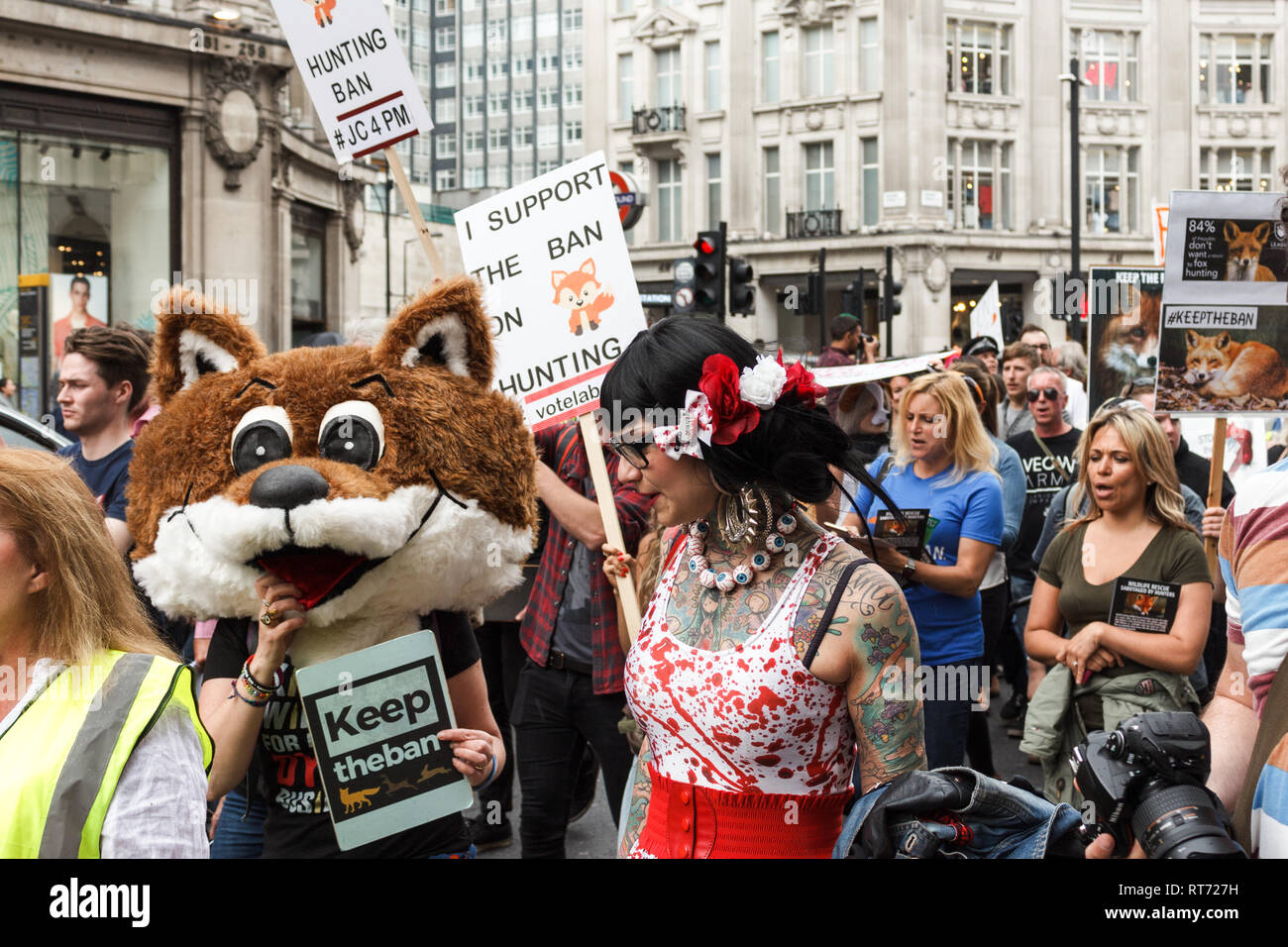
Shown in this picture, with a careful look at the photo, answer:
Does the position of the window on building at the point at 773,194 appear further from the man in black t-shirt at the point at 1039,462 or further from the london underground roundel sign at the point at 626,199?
the man in black t-shirt at the point at 1039,462

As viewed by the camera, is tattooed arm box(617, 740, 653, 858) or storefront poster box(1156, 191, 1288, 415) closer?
tattooed arm box(617, 740, 653, 858)

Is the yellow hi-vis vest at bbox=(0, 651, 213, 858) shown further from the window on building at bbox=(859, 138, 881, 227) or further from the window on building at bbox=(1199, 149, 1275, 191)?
the window on building at bbox=(1199, 149, 1275, 191)

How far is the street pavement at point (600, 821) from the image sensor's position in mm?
5664

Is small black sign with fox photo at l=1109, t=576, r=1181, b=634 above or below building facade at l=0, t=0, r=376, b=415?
below

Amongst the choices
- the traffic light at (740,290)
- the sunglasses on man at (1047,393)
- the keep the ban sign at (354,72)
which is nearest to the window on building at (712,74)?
the traffic light at (740,290)

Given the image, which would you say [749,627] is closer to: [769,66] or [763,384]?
[763,384]

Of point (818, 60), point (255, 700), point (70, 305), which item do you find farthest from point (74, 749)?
point (818, 60)

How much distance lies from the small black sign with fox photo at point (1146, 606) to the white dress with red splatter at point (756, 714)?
2.35m

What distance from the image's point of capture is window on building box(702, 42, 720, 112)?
39750mm

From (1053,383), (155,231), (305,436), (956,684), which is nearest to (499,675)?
(956,684)

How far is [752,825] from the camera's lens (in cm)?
256

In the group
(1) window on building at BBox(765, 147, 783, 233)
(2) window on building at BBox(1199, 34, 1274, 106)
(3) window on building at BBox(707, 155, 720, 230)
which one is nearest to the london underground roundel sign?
(1) window on building at BBox(765, 147, 783, 233)

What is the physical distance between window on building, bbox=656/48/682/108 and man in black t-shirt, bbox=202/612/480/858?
3938cm

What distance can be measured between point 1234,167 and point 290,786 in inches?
→ 1652
